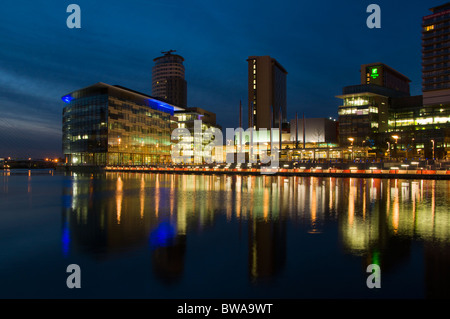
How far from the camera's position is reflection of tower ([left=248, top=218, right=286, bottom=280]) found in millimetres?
→ 7477

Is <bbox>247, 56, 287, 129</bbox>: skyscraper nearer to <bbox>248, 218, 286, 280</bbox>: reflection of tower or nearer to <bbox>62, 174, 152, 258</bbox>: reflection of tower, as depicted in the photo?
<bbox>62, 174, 152, 258</bbox>: reflection of tower

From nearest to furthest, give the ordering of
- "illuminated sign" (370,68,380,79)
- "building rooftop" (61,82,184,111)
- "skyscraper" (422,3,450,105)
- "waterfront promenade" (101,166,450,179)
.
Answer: "waterfront promenade" (101,166,450,179) < "building rooftop" (61,82,184,111) < "skyscraper" (422,3,450,105) < "illuminated sign" (370,68,380,79)

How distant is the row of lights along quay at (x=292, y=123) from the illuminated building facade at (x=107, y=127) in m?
0.31

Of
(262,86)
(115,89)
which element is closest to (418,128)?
(262,86)

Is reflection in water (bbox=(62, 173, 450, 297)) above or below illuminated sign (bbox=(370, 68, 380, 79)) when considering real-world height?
below

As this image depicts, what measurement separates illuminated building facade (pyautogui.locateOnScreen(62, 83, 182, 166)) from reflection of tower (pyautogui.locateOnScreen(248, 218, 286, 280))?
98.0m

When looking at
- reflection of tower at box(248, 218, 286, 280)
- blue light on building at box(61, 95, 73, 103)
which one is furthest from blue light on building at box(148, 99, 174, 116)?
reflection of tower at box(248, 218, 286, 280)

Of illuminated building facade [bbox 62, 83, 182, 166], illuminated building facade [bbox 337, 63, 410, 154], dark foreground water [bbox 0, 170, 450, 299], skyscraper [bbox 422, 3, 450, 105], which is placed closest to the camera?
dark foreground water [bbox 0, 170, 450, 299]

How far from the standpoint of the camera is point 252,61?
162m

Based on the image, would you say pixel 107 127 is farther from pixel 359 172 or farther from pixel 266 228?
pixel 266 228

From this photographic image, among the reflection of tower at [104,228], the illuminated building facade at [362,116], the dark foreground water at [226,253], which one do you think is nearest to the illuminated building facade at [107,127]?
the illuminated building facade at [362,116]

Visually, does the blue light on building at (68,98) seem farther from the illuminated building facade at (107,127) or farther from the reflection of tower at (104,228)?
the reflection of tower at (104,228)
